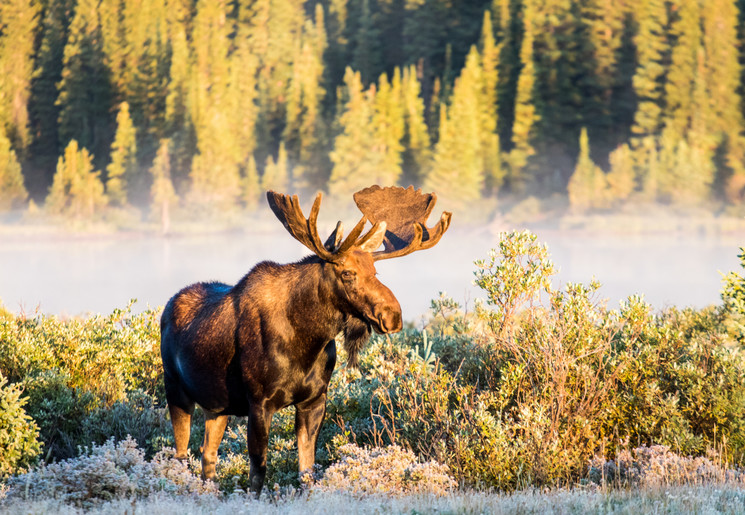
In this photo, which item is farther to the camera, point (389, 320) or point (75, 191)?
point (75, 191)

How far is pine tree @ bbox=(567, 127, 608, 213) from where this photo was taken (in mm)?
83000

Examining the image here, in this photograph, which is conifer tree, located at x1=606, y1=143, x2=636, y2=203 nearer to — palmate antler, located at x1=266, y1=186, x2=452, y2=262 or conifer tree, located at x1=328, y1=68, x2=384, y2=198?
conifer tree, located at x1=328, y1=68, x2=384, y2=198

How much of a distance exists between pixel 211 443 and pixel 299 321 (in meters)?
1.87

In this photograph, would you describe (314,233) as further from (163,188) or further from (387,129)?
(163,188)

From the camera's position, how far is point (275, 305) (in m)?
7.27

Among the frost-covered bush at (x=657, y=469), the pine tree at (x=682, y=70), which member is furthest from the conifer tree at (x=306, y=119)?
the frost-covered bush at (x=657, y=469)

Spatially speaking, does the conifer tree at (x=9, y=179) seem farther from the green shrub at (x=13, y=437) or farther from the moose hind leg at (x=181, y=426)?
the moose hind leg at (x=181, y=426)

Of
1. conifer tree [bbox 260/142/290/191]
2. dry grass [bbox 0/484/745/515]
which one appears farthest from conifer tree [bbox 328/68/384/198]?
dry grass [bbox 0/484/745/515]

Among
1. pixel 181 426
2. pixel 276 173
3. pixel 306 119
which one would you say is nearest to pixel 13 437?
pixel 181 426

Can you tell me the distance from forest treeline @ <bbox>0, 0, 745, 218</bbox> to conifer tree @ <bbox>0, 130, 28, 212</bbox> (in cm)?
36

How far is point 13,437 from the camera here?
7957 mm

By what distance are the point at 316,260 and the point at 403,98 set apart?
74.8 m

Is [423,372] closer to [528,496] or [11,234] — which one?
[528,496]

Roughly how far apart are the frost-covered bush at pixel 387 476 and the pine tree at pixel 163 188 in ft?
260
